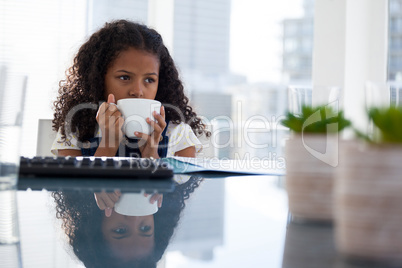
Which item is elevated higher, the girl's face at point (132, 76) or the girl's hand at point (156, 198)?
the girl's face at point (132, 76)

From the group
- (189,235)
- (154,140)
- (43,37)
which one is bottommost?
(189,235)

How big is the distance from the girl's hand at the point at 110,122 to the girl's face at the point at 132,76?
0.25 metres

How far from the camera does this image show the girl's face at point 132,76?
1.52m

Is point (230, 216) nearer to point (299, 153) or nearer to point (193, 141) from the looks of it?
point (299, 153)

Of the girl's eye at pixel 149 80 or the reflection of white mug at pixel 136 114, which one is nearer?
the reflection of white mug at pixel 136 114

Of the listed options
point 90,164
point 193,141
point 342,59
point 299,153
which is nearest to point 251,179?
point 90,164

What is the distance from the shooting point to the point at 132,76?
5.03 ft

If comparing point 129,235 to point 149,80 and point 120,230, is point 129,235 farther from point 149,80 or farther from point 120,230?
point 149,80

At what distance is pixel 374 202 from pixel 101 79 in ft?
4.80

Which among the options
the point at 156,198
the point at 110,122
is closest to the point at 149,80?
the point at 110,122

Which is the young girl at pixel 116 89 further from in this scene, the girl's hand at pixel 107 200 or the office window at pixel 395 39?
the office window at pixel 395 39

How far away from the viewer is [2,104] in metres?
0.44

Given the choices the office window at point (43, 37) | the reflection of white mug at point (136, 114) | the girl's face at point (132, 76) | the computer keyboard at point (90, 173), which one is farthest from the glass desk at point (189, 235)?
the office window at point (43, 37)

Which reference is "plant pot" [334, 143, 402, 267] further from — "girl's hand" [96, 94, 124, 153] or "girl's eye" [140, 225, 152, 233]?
"girl's hand" [96, 94, 124, 153]
